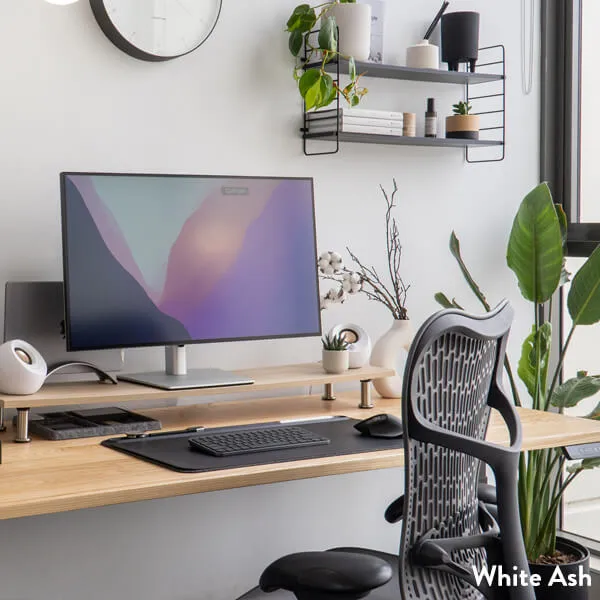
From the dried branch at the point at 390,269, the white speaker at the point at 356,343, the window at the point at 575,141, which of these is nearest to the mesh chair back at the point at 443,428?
the white speaker at the point at 356,343

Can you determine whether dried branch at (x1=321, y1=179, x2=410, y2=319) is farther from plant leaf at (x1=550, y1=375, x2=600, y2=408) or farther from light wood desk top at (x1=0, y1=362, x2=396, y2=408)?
plant leaf at (x1=550, y1=375, x2=600, y2=408)

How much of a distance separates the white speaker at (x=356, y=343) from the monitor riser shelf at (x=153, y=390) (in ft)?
0.08

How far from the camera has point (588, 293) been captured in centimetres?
279

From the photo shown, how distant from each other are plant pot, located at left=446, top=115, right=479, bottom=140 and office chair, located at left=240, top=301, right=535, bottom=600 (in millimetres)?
1328

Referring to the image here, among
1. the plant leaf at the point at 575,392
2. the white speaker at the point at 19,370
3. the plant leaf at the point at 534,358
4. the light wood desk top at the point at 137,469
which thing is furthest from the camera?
the plant leaf at the point at 534,358

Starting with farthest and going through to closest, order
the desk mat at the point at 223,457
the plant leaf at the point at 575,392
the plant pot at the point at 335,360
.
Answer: the plant leaf at the point at 575,392 < the plant pot at the point at 335,360 < the desk mat at the point at 223,457

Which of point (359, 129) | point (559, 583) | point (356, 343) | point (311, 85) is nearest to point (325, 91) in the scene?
point (311, 85)

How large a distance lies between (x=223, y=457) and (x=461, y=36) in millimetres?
1692

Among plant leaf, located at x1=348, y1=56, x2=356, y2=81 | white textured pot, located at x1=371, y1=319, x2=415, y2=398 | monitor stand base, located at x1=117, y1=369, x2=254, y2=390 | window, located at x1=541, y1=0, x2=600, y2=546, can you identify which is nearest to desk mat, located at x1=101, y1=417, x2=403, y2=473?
monitor stand base, located at x1=117, y1=369, x2=254, y2=390

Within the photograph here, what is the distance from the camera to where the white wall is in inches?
93.9

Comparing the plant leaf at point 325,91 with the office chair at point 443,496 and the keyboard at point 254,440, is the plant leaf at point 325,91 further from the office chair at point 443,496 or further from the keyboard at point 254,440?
the office chair at point 443,496

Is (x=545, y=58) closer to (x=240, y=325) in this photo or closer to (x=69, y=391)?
(x=240, y=325)

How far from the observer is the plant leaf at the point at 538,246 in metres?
2.82

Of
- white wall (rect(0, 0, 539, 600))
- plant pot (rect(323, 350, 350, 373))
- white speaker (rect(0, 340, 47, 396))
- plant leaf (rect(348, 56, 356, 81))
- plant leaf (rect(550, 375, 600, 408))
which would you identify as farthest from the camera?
plant leaf (rect(550, 375, 600, 408))
